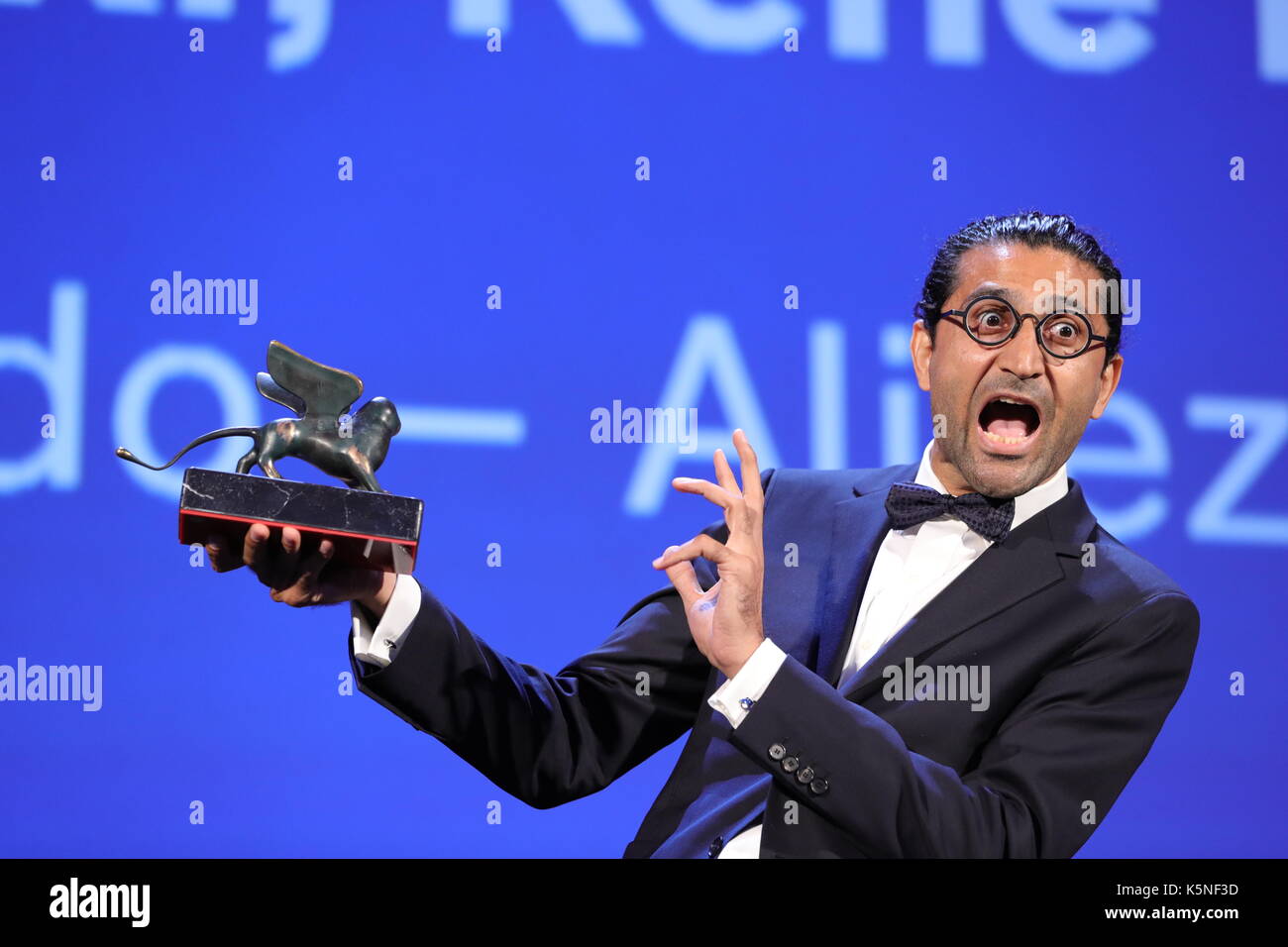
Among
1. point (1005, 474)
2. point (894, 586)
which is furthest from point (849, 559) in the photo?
point (1005, 474)

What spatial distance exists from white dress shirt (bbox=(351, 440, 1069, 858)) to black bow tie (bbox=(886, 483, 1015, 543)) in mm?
32

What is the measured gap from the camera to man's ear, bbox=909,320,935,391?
280 centimetres

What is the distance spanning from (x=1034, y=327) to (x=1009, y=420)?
0.17 metres

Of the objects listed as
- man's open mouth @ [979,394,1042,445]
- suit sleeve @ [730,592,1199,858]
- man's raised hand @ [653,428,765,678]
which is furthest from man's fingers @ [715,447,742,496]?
man's open mouth @ [979,394,1042,445]

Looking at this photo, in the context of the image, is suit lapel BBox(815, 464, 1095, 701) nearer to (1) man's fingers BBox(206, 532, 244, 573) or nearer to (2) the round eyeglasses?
(2) the round eyeglasses

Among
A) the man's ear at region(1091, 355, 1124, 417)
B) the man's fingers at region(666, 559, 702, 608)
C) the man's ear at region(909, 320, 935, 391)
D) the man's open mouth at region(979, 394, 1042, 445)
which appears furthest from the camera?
the man's ear at region(909, 320, 935, 391)

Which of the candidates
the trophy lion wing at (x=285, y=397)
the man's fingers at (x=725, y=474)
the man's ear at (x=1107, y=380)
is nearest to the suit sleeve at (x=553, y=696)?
the trophy lion wing at (x=285, y=397)

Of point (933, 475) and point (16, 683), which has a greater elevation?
point (933, 475)

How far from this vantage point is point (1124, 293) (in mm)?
2773

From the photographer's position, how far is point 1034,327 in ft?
8.39

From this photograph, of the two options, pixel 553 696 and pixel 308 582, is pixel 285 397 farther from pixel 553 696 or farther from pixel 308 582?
pixel 553 696
